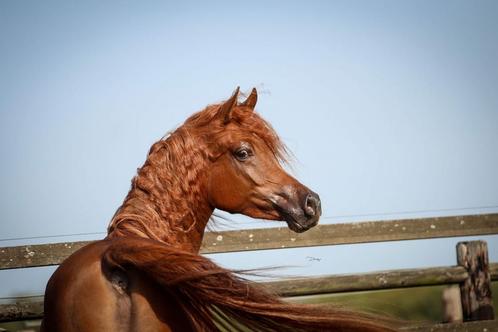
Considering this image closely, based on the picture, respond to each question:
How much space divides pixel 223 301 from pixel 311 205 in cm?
120

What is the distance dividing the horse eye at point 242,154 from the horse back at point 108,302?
45.4 inches

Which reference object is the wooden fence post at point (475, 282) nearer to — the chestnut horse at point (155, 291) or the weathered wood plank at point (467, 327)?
the weathered wood plank at point (467, 327)

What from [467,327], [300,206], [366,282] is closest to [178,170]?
[300,206]

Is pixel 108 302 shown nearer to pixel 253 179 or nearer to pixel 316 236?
pixel 253 179

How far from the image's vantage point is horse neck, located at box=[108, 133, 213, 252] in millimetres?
3128

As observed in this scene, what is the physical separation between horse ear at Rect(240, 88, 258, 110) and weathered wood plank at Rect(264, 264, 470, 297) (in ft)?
5.77

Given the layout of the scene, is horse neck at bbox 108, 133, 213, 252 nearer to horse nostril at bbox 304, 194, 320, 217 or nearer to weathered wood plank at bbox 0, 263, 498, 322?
horse nostril at bbox 304, 194, 320, 217

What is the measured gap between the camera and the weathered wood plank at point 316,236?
4824mm

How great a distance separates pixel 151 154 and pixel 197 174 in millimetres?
258

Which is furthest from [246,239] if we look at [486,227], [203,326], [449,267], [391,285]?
[203,326]

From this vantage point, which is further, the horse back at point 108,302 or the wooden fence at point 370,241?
the wooden fence at point 370,241

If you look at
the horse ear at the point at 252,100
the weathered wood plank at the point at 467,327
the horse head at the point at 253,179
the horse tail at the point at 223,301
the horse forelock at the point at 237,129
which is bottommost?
the weathered wood plank at the point at 467,327

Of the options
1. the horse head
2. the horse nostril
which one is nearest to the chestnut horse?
the horse head

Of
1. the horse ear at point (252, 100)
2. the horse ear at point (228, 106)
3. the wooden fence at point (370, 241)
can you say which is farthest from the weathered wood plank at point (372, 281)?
the horse ear at point (228, 106)
